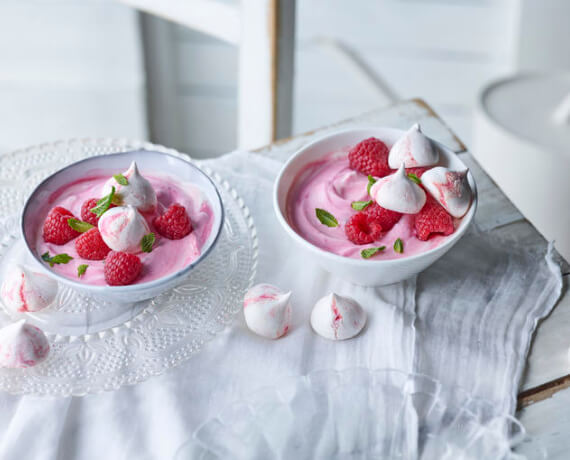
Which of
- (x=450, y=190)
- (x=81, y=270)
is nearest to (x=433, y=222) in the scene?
(x=450, y=190)

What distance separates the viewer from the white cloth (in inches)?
29.5

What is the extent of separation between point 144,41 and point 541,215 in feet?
3.98

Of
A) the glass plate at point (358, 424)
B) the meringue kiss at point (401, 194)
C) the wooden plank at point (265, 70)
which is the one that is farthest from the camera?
the wooden plank at point (265, 70)

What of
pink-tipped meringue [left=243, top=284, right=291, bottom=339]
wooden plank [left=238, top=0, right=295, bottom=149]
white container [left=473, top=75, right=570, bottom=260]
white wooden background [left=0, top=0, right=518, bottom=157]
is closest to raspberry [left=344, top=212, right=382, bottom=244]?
pink-tipped meringue [left=243, top=284, right=291, bottom=339]

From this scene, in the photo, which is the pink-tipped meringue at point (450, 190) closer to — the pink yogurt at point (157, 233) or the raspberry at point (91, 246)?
the pink yogurt at point (157, 233)

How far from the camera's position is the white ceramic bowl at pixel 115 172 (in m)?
0.78

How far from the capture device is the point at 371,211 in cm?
86

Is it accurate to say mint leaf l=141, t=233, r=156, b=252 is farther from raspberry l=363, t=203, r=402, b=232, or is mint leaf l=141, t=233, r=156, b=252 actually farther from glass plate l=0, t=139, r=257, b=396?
raspberry l=363, t=203, r=402, b=232

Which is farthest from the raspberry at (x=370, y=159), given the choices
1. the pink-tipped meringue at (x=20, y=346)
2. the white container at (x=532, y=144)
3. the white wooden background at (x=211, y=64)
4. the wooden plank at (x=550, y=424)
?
the white wooden background at (x=211, y=64)

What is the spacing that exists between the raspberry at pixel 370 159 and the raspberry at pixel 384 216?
0.25ft

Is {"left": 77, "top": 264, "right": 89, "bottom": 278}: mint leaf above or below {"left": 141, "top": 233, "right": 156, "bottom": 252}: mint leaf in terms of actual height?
below

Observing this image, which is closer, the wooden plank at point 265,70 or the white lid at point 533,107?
the wooden plank at point 265,70

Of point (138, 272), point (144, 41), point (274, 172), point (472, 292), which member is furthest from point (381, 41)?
point (138, 272)

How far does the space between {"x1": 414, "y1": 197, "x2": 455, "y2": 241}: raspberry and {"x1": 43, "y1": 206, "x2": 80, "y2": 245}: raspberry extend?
40 centimetres
